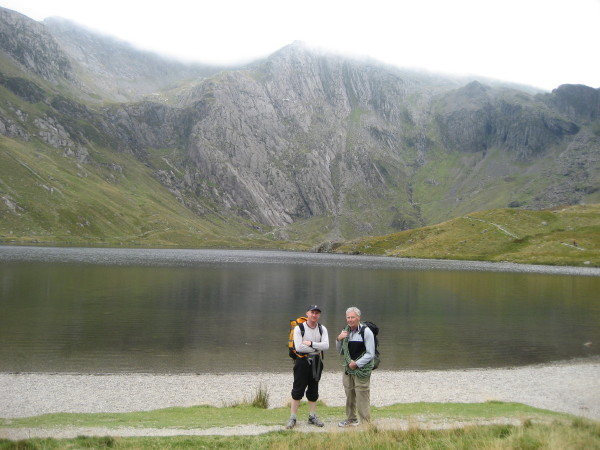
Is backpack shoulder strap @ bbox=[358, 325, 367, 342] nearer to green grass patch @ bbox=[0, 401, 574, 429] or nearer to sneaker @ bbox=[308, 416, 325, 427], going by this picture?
sneaker @ bbox=[308, 416, 325, 427]

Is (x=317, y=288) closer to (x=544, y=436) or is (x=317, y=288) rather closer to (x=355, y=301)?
(x=355, y=301)

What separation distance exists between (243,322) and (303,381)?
32.9 meters

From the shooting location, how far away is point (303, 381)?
53.1 ft

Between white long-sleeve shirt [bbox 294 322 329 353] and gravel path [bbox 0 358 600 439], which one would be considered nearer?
white long-sleeve shirt [bbox 294 322 329 353]

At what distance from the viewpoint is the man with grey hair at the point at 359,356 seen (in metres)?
15.3

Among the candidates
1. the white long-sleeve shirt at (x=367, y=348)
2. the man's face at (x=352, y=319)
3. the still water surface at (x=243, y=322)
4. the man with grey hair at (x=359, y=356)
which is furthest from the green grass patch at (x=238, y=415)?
the still water surface at (x=243, y=322)

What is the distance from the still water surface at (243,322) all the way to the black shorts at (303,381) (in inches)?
664

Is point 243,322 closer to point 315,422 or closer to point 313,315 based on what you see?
point 315,422

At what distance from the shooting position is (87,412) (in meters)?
21.3

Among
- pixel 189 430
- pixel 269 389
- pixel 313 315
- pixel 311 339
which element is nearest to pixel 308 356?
pixel 311 339

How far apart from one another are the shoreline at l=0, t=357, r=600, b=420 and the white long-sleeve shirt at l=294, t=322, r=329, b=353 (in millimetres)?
8920

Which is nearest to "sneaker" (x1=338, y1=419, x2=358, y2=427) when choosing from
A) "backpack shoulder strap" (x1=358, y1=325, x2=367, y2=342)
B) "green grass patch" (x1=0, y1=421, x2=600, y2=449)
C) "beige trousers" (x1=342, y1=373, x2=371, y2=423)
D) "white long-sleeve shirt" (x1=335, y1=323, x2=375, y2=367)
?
"beige trousers" (x1=342, y1=373, x2=371, y2=423)

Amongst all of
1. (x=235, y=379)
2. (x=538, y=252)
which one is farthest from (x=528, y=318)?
(x=538, y=252)

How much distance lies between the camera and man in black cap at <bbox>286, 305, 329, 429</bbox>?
51.8ft
